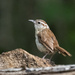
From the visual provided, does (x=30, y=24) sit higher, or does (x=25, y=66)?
(x=25, y=66)

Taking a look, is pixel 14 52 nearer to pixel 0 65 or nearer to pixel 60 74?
pixel 0 65

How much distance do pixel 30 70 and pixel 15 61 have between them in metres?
0.52

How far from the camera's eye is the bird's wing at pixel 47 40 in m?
6.50

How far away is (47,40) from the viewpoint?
21.9 feet

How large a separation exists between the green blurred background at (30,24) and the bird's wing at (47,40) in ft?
12.4

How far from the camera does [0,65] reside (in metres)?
4.31

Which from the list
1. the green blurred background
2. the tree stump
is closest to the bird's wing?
the tree stump

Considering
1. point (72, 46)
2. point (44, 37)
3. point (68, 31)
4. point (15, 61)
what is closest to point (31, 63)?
point (15, 61)

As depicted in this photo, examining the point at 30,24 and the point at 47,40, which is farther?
the point at 30,24

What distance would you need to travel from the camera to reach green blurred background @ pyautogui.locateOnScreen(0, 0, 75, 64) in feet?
36.6

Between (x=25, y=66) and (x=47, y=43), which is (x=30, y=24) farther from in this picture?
(x=25, y=66)

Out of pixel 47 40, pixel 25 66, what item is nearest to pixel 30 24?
pixel 47 40

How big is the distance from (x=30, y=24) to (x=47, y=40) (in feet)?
19.2

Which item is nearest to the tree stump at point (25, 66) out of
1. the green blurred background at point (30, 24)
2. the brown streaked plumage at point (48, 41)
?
the brown streaked plumage at point (48, 41)
